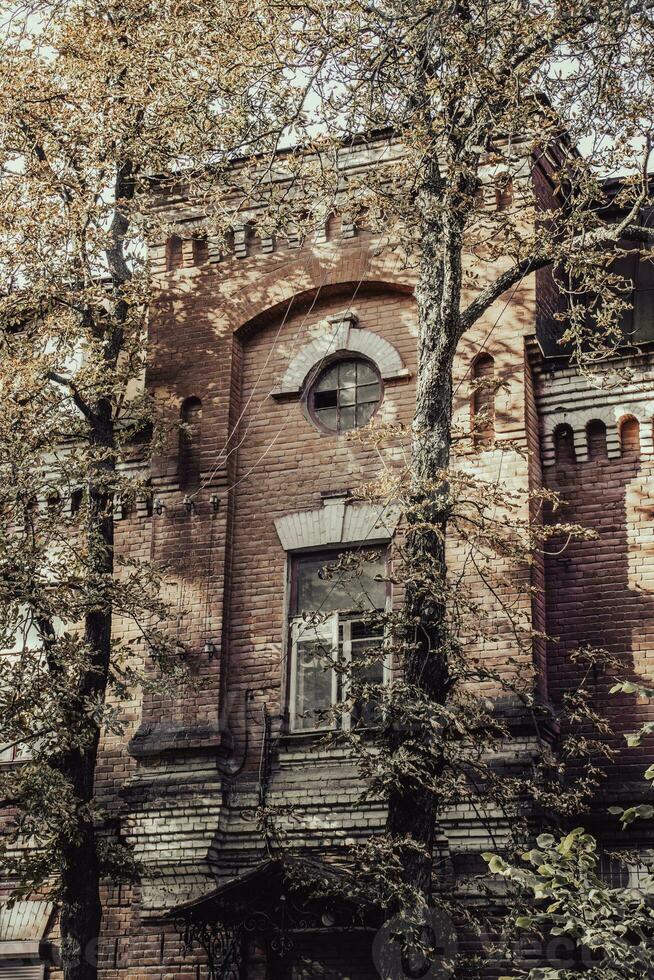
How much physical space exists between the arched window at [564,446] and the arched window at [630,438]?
417 mm

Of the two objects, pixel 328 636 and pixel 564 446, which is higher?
pixel 564 446

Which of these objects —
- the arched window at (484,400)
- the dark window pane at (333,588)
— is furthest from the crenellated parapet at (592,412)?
the dark window pane at (333,588)

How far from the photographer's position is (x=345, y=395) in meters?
11.7

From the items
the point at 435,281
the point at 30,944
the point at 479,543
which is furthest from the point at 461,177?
the point at 30,944

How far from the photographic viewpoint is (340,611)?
10.4m

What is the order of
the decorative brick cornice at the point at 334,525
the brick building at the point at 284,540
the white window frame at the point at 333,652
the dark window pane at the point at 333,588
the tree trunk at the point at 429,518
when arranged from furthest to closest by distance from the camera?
A: the decorative brick cornice at the point at 334,525
the dark window pane at the point at 333,588
the white window frame at the point at 333,652
the brick building at the point at 284,540
the tree trunk at the point at 429,518

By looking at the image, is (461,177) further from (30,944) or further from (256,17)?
(30,944)

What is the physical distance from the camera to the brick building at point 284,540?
10.1 m

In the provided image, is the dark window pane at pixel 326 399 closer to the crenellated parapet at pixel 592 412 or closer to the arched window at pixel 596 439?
the crenellated parapet at pixel 592 412

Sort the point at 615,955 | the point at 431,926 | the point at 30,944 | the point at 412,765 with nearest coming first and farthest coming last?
the point at 615,955 < the point at 412,765 < the point at 431,926 < the point at 30,944

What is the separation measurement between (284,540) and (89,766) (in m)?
2.53

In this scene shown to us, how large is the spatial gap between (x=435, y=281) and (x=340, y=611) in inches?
108

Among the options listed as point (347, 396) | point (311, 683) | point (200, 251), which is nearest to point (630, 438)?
point (347, 396)

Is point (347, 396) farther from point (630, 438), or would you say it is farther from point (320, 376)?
point (630, 438)
